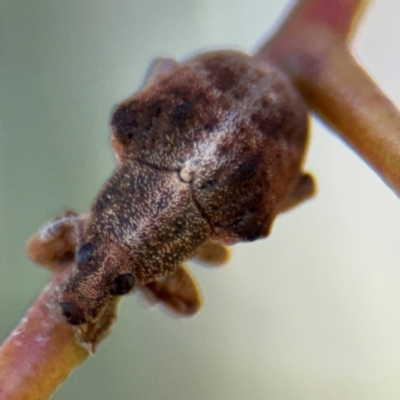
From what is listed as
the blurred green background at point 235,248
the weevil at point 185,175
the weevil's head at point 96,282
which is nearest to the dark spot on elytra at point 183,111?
the weevil at point 185,175

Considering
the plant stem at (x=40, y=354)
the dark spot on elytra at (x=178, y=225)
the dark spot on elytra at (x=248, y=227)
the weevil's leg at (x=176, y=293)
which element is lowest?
the plant stem at (x=40, y=354)

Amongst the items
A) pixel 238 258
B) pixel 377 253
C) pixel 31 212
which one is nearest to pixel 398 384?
pixel 377 253

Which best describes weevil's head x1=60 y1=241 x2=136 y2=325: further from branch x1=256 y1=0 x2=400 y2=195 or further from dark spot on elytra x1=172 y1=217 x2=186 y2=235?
branch x1=256 y1=0 x2=400 y2=195

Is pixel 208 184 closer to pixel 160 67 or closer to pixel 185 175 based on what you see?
pixel 185 175

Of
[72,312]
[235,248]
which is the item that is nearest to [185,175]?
[72,312]

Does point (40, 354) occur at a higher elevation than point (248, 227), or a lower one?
lower

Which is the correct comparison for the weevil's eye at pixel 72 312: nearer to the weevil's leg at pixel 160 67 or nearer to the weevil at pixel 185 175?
the weevil at pixel 185 175

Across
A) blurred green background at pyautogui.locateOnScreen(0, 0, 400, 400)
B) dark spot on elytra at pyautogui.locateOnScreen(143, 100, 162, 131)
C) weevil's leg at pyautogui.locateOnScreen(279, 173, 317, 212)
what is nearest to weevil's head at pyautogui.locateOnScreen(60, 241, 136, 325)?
dark spot on elytra at pyautogui.locateOnScreen(143, 100, 162, 131)
